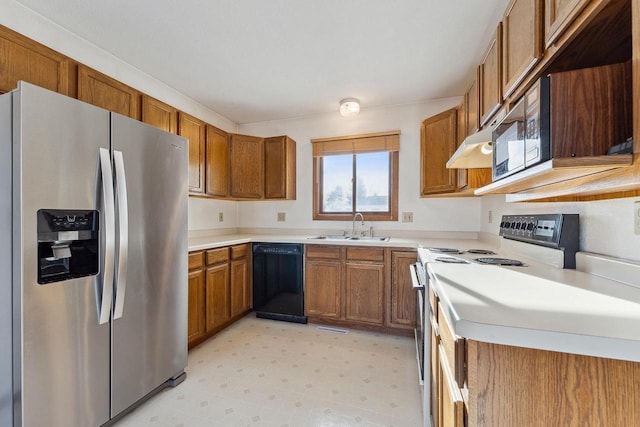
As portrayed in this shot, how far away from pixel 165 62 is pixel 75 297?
1890 mm

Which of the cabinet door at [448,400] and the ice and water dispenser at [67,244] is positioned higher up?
the ice and water dispenser at [67,244]

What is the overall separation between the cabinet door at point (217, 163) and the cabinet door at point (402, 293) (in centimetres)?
194

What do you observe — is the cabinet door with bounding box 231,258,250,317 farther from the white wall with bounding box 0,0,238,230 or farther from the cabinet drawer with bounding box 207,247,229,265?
the white wall with bounding box 0,0,238,230

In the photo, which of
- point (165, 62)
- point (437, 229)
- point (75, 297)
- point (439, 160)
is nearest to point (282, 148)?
point (165, 62)

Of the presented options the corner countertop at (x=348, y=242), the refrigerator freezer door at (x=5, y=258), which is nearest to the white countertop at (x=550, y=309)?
the corner countertop at (x=348, y=242)

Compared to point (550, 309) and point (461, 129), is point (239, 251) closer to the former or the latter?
point (461, 129)

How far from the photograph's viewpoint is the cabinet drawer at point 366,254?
2619 mm

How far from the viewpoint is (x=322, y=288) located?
2805 mm

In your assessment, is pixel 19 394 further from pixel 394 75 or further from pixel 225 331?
Answer: pixel 394 75

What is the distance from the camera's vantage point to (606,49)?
3.08 feet

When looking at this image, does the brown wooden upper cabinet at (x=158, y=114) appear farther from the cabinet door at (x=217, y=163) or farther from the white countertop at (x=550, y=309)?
the white countertop at (x=550, y=309)

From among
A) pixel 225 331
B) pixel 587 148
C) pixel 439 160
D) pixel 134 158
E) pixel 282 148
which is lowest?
pixel 225 331

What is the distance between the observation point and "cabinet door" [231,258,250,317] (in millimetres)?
2758

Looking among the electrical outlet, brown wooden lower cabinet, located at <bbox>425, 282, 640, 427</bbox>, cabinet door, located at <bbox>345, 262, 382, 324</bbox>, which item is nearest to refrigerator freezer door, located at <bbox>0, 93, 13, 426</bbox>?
brown wooden lower cabinet, located at <bbox>425, 282, 640, 427</bbox>
